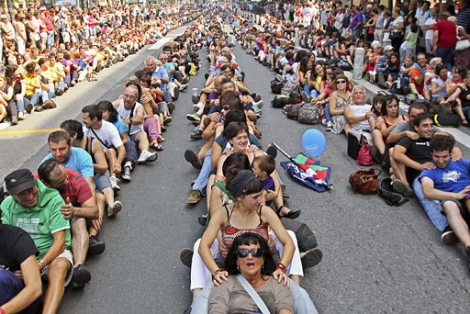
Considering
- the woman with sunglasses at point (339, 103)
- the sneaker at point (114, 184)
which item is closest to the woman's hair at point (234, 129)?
the sneaker at point (114, 184)

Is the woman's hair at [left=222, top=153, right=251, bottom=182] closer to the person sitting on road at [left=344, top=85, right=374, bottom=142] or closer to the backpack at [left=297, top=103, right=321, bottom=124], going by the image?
the person sitting on road at [left=344, top=85, right=374, bottom=142]

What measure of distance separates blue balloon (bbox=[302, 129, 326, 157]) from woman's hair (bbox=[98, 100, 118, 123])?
9.58 ft

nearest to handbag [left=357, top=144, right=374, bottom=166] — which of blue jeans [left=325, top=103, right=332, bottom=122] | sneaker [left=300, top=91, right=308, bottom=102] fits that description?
blue jeans [left=325, top=103, right=332, bottom=122]

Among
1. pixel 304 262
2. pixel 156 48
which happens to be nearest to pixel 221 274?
pixel 304 262

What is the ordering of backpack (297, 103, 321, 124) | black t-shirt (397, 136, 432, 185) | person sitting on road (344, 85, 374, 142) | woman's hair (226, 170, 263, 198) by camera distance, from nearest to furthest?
woman's hair (226, 170, 263, 198)
black t-shirt (397, 136, 432, 185)
person sitting on road (344, 85, 374, 142)
backpack (297, 103, 321, 124)

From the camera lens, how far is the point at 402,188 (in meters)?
6.11

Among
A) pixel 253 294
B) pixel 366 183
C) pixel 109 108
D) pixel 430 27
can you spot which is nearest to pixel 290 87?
pixel 430 27

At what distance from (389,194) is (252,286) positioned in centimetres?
318

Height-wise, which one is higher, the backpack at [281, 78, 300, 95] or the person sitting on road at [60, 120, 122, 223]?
the person sitting on road at [60, 120, 122, 223]

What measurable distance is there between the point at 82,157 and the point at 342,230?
9.89ft

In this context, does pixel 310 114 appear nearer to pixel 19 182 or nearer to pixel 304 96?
pixel 304 96

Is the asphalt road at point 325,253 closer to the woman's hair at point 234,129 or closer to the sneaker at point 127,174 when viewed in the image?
the sneaker at point 127,174

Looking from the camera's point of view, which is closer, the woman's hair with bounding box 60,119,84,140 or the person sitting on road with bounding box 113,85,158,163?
the woman's hair with bounding box 60,119,84,140

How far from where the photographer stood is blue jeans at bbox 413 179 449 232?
527 centimetres
